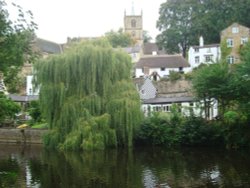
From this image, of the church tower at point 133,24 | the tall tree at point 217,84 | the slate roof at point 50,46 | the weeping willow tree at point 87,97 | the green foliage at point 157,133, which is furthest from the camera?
the church tower at point 133,24

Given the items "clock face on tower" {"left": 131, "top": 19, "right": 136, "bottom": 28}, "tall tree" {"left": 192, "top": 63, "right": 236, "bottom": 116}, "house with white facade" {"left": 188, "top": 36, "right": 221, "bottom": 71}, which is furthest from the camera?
"clock face on tower" {"left": 131, "top": 19, "right": 136, "bottom": 28}

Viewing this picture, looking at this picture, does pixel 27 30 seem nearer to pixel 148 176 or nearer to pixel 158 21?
pixel 148 176

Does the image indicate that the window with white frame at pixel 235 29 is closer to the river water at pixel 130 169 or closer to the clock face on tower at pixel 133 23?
the river water at pixel 130 169

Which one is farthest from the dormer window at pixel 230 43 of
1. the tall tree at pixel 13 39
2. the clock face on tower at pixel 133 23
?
the clock face on tower at pixel 133 23

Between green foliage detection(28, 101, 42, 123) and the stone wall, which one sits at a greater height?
green foliage detection(28, 101, 42, 123)

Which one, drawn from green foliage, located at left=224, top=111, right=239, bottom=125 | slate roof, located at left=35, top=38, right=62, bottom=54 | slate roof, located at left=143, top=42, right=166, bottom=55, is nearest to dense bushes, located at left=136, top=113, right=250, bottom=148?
green foliage, located at left=224, top=111, right=239, bottom=125

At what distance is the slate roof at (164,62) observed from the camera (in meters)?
70.5

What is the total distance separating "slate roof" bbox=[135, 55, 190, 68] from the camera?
231 feet

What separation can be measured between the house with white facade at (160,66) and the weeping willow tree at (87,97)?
34.6m

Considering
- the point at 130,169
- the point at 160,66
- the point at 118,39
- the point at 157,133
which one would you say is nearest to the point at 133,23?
the point at 118,39

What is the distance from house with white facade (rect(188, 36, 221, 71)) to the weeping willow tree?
116 ft

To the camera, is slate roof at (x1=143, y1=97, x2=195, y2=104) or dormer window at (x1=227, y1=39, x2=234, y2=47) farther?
dormer window at (x1=227, y1=39, x2=234, y2=47)

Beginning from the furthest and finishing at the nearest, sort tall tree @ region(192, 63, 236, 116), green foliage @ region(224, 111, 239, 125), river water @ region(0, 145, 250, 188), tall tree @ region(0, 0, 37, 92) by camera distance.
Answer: tall tree @ region(192, 63, 236, 116) → green foliage @ region(224, 111, 239, 125) → river water @ region(0, 145, 250, 188) → tall tree @ region(0, 0, 37, 92)

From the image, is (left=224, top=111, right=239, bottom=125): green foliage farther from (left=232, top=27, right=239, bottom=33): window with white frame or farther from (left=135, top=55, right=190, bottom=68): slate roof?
(left=135, top=55, right=190, bottom=68): slate roof
